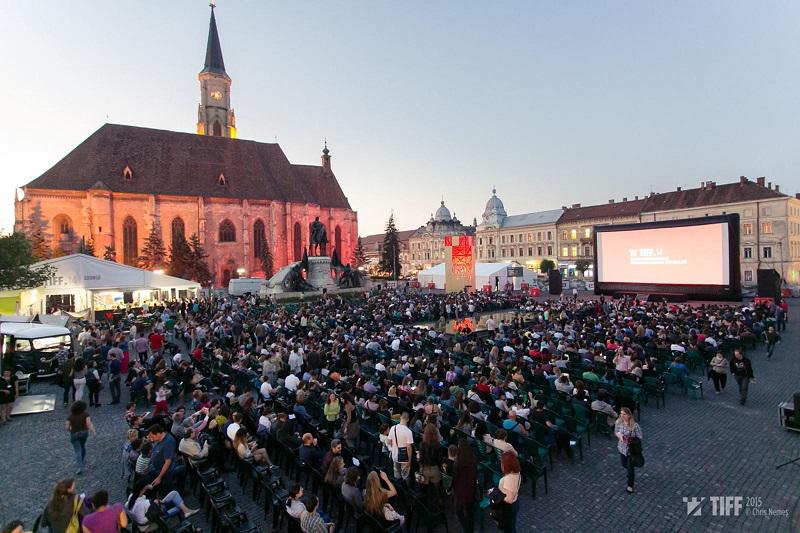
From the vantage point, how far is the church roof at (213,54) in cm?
6223

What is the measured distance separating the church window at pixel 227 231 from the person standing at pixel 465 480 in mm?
50738

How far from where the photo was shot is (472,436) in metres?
6.89

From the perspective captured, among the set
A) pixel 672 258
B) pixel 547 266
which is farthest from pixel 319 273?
pixel 547 266

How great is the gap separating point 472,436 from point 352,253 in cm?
5376

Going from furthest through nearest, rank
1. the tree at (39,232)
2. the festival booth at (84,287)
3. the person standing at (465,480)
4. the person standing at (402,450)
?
the tree at (39,232) → the festival booth at (84,287) → the person standing at (402,450) → the person standing at (465,480)

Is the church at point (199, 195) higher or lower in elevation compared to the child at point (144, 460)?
higher

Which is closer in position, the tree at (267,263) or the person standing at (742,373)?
the person standing at (742,373)

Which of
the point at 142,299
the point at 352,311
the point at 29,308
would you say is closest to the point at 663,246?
the point at 352,311

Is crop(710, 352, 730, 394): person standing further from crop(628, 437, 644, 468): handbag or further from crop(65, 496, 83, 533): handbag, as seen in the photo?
crop(65, 496, 83, 533): handbag

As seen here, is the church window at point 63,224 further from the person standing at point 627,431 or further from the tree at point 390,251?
the person standing at point 627,431

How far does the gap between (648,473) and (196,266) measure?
43.6 meters

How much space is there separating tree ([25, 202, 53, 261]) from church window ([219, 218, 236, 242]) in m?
16.0

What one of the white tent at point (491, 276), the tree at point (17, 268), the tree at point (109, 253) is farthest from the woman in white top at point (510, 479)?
the tree at point (109, 253)

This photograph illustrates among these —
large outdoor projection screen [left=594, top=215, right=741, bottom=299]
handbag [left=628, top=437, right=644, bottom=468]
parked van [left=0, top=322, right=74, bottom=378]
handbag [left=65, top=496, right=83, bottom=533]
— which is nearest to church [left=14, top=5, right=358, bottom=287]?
parked van [left=0, top=322, right=74, bottom=378]
